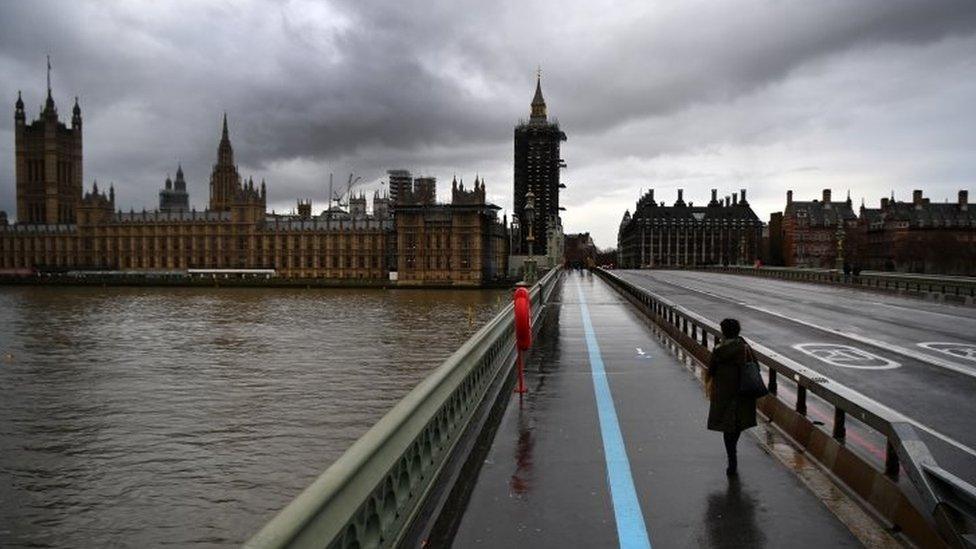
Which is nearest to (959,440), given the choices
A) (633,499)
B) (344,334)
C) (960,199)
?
(633,499)

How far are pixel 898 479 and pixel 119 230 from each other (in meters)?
200

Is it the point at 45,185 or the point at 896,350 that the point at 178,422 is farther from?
the point at 45,185

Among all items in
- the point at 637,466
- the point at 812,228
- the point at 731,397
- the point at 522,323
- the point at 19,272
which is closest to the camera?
the point at 731,397

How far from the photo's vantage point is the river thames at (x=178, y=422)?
1423 cm

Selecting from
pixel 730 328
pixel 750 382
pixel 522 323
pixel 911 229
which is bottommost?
pixel 750 382

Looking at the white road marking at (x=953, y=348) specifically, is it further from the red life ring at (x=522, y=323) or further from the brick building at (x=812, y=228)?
the brick building at (x=812, y=228)

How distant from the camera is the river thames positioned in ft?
46.7

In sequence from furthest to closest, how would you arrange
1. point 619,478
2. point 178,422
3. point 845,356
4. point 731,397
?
point 178,422
point 845,356
point 731,397
point 619,478

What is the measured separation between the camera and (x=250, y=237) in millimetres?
Answer: 173875

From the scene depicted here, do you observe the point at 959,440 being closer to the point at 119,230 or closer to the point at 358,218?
the point at 358,218

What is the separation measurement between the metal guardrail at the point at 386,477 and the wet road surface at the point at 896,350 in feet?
16.7

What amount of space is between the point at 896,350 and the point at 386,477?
57.3 feet

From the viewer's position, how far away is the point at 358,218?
17538cm

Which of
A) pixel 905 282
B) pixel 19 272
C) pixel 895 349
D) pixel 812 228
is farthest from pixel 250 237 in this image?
pixel 895 349
